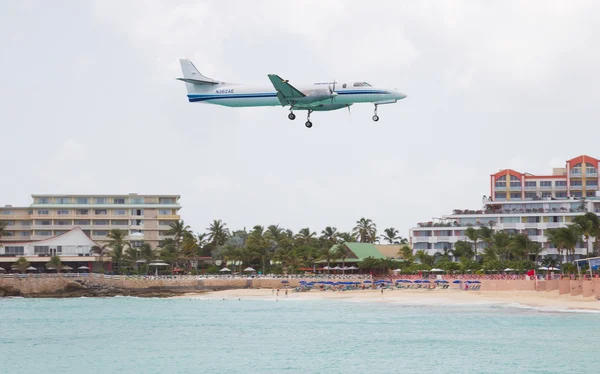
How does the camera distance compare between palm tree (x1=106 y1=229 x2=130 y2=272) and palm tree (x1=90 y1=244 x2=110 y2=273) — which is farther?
palm tree (x1=90 y1=244 x2=110 y2=273)

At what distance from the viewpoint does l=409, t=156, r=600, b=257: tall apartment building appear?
14300cm

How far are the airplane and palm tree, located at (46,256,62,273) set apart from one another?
72.3m

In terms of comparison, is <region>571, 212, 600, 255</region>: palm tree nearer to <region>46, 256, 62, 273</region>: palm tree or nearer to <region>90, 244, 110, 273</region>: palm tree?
<region>90, 244, 110, 273</region>: palm tree

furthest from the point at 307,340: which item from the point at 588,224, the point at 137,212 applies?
the point at 137,212

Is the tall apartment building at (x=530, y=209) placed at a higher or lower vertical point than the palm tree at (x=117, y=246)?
higher

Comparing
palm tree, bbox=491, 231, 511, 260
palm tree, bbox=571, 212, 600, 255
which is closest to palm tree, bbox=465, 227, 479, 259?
palm tree, bbox=491, 231, 511, 260

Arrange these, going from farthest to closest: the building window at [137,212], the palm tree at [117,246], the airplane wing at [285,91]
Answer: the building window at [137,212], the palm tree at [117,246], the airplane wing at [285,91]

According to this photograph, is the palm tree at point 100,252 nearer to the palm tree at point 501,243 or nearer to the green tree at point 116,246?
the green tree at point 116,246

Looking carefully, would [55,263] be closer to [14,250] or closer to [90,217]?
[14,250]

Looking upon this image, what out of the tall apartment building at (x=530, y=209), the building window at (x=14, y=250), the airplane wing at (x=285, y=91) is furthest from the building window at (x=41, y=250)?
the airplane wing at (x=285, y=91)

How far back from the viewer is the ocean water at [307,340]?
54.8 m

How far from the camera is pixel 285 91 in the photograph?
68.6 metres

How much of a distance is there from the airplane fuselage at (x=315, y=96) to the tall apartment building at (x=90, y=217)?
9174 centimetres

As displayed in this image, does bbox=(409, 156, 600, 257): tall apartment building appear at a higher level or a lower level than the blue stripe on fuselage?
lower
